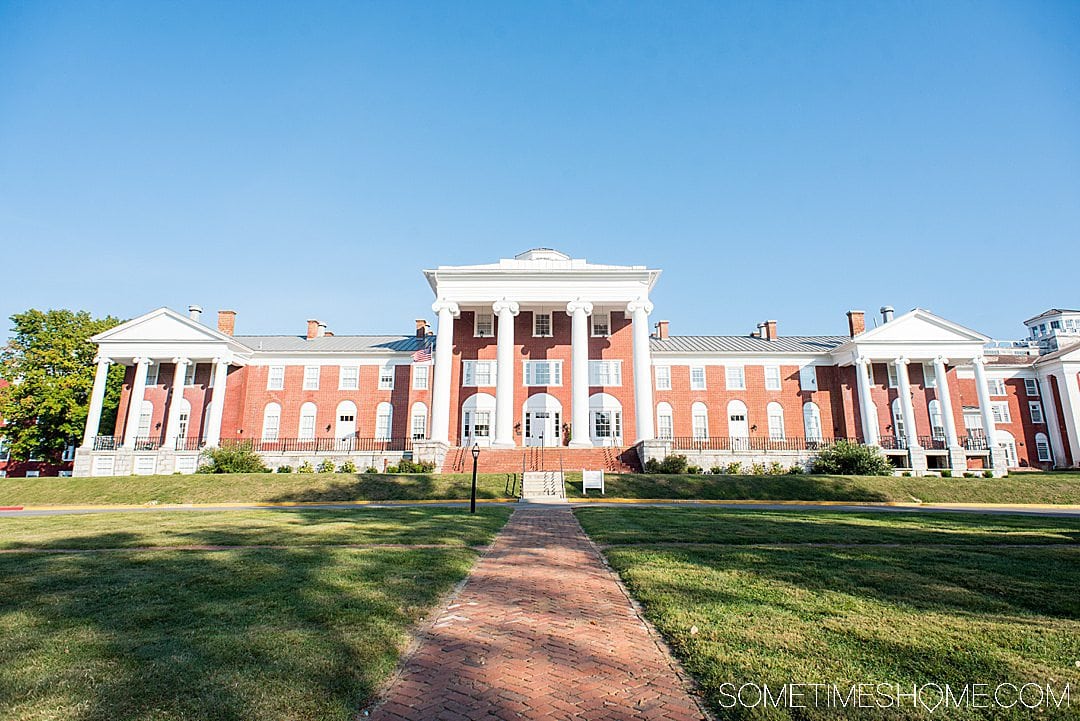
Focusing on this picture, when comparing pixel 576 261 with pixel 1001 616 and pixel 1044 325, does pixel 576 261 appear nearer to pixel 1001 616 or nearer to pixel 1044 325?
pixel 1001 616

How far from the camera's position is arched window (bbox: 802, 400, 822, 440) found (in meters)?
39.5

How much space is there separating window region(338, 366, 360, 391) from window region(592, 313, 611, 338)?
18.1 m

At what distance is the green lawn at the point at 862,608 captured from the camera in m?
3.94

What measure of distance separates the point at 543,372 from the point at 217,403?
75.1 ft

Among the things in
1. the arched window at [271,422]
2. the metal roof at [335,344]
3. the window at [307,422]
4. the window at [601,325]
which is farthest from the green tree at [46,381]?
the window at [601,325]

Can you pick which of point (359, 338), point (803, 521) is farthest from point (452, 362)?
point (803, 521)

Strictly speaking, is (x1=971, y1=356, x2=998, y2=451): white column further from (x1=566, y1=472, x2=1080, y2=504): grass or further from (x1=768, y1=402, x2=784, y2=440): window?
(x1=768, y1=402, x2=784, y2=440): window

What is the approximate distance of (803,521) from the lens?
14195 mm

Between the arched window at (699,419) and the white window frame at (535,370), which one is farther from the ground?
the white window frame at (535,370)

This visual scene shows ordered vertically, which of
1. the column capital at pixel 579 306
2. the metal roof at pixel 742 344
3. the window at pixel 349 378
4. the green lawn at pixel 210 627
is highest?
the column capital at pixel 579 306

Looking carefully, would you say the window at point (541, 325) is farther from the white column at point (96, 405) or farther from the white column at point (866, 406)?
the white column at point (96, 405)

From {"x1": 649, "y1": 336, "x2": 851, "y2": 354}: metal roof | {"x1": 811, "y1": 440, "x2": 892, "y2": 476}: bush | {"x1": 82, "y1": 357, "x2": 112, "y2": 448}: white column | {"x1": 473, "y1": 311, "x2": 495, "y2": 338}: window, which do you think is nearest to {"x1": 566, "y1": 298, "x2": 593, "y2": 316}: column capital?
{"x1": 473, "y1": 311, "x2": 495, "y2": 338}: window

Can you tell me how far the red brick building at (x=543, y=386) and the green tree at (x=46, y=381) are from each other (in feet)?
17.7

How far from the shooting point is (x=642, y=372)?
113 feet
